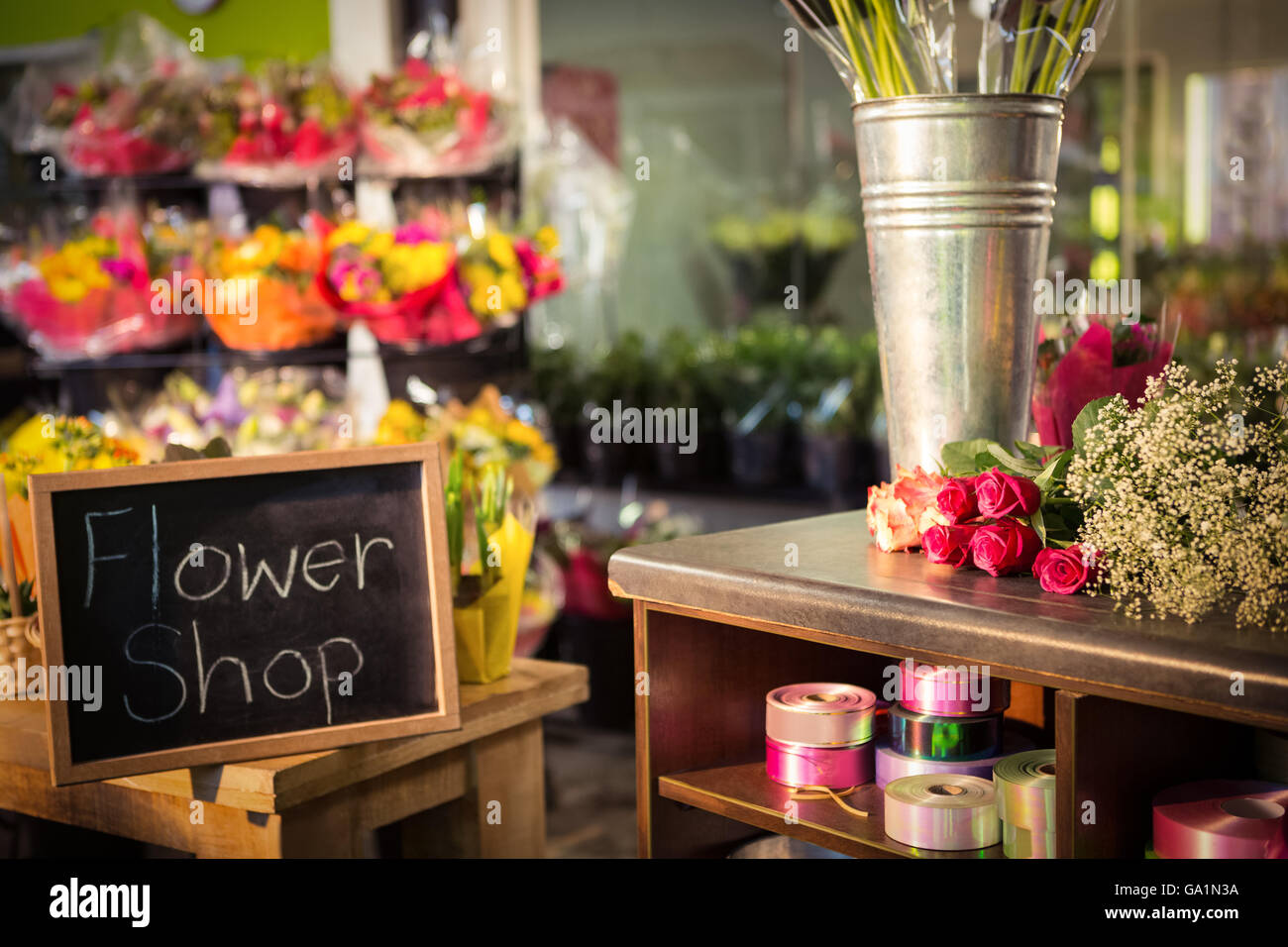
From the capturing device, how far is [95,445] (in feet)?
5.86

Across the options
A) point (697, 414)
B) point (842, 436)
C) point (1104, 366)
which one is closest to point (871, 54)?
point (1104, 366)

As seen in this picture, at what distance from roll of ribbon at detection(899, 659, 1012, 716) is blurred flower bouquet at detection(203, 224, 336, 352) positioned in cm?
213

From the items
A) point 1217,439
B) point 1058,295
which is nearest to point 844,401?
point 1058,295

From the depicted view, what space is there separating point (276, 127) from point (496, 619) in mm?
2221

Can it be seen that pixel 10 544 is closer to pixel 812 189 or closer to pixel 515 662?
pixel 515 662

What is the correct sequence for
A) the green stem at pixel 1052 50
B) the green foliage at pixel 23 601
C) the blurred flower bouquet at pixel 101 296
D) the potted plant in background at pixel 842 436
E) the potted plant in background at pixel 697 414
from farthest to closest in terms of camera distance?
the potted plant in background at pixel 697 414 → the potted plant in background at pixel 842 436 → the blurred flower bouquet at pixel 101 296 → the green foliage at pixel 23 601 → the green stem at pixel 1052 50

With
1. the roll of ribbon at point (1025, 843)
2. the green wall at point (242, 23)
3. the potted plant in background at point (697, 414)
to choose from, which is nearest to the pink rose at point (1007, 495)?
the roll of ribbon at point (1025, 843)

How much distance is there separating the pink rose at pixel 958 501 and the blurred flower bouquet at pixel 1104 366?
197 mm

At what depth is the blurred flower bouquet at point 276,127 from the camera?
11.3 ft

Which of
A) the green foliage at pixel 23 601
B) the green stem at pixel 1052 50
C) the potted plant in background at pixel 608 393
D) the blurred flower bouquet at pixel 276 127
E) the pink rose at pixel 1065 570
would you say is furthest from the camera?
the potted plant in background at pixel 608 393

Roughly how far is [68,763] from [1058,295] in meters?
3.79

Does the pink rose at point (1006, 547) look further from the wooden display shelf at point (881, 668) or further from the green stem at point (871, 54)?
the green stem at point (871, 54)

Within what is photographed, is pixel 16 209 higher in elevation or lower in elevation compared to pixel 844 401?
higher

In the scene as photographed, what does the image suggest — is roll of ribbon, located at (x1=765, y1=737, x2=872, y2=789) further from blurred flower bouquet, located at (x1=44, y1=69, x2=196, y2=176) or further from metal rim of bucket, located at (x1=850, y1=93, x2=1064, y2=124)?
blurred flower bouquet, located at (x1=44, y1=69, x2=196, y2=176)
